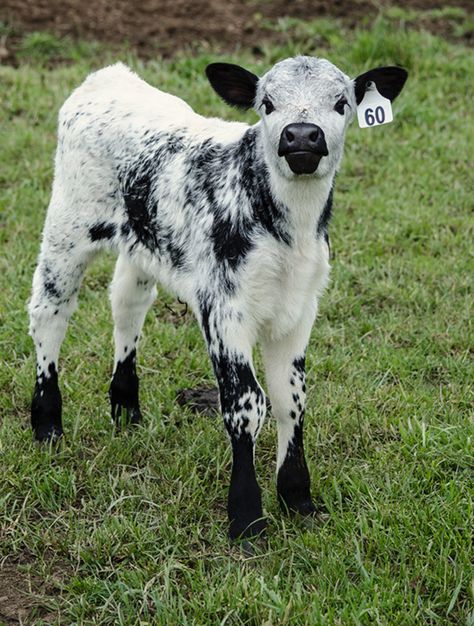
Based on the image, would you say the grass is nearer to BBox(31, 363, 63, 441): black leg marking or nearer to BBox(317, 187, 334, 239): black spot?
BBox(31, 363, 63, 441): black leg marking

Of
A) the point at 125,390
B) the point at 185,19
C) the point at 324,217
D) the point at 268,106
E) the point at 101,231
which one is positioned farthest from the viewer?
the point at 185,19

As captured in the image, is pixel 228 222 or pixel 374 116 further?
pixel 374 116

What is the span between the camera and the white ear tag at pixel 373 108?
15.1 ft

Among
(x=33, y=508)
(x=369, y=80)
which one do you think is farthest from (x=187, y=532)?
(x=369, y=80)

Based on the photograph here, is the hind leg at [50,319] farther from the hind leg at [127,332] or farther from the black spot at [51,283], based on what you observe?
the hind leg at [127,332]

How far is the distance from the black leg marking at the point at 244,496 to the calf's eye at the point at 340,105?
1.43 metres

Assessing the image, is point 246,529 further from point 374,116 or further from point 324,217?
point 374,116

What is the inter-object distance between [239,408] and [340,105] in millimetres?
1342

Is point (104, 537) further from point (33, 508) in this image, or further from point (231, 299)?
point (231, 299)

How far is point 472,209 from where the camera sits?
8.05 metres

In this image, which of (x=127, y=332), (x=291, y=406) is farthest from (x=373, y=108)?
(x=127, y=332)

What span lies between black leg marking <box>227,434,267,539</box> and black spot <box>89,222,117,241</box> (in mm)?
1280

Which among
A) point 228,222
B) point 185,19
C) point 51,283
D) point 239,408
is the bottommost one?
point 239,408

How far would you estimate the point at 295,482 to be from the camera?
15.5 ft
